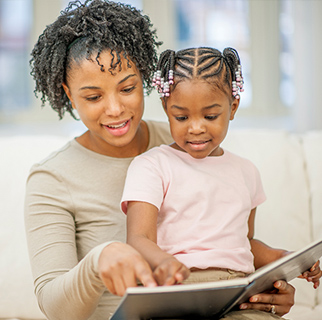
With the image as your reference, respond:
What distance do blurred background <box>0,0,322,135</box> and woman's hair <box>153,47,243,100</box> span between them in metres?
1.86

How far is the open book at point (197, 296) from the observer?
0.85 m

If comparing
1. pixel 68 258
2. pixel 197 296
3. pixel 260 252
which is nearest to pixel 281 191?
pixel 260 252

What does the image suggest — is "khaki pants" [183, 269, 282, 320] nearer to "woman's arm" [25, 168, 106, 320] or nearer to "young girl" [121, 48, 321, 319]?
"young girl" [121, 48, 321, 319]

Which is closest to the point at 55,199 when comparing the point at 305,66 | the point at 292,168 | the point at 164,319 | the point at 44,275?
the point at 44,275

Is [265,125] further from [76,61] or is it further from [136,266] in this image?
[136,266]

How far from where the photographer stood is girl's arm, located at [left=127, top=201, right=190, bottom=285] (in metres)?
0.90

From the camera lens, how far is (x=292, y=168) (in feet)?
6.38

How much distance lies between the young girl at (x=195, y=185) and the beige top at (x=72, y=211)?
19 cm

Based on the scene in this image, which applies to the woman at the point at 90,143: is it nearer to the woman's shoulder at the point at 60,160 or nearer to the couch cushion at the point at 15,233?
the woman's shoulder at the point at 60,160

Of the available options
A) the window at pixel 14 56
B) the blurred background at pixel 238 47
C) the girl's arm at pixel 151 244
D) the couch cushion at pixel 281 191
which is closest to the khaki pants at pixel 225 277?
the girl's arm at pixel 151 244

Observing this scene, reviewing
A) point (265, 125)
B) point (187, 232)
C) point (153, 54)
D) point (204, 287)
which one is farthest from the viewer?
point (265, 125)

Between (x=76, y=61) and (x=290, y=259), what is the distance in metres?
0.77

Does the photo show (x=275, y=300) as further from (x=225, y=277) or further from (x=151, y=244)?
(x=151, y=244)

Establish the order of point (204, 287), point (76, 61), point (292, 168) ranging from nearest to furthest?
point (204, 287), point (76, 61), point (292, 168)
